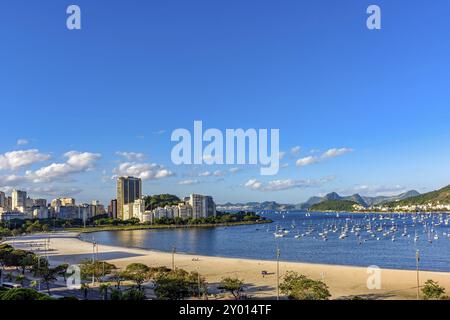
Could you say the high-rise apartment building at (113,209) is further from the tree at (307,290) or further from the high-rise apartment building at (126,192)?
the tree at (307,290)

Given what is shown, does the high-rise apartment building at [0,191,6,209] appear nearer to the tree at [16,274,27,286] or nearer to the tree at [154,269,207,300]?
the tree at [16,274,27,286]

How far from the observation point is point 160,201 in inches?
4705

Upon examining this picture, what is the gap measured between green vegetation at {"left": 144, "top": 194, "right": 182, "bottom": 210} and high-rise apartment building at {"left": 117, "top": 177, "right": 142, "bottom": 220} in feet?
11.1

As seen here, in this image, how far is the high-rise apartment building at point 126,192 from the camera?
10944 cm

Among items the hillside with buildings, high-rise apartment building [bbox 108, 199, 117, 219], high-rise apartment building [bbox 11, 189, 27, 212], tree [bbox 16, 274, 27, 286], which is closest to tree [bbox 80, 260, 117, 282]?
tree [bbox 16, 274, 27, 286]

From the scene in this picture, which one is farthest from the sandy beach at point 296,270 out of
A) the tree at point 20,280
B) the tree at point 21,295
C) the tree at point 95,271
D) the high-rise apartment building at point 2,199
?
the high-rise apartment building at point 2,199

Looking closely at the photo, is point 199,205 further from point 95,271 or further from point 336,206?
point 336,206

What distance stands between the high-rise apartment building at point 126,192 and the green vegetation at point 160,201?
3.37m

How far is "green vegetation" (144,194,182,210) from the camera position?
114 metres

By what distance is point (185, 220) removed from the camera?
305 feet
